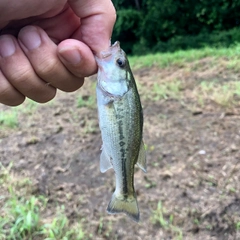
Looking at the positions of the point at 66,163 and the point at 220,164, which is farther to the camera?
the point at 66,163

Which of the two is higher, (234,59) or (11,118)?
(11,118)

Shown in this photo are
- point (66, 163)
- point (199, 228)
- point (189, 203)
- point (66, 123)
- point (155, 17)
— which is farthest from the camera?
point (155, 17)

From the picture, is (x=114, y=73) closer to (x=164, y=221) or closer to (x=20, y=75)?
(x=20, y=75)

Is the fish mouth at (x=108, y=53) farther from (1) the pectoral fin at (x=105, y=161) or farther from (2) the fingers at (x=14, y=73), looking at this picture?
(1) the pectoral fin at (x=105, y=161)

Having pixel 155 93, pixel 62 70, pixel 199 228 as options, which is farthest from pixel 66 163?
pixel 62 70

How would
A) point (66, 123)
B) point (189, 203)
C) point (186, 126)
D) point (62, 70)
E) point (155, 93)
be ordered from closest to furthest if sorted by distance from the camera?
point (62, 70) → point (189, 203) → point (186, 126) → point (66, 123) → point (155, 93)

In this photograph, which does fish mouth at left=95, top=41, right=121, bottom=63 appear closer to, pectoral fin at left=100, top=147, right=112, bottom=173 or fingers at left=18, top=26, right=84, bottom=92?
fingers at left=18, top=26, right=84, bottom=92

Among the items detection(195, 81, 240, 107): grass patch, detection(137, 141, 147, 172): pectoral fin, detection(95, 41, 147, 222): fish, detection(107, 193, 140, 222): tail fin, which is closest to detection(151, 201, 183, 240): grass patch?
detection(107, 193, 140, 222): tail fin

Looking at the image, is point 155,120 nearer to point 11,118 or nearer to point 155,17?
point 11,118
